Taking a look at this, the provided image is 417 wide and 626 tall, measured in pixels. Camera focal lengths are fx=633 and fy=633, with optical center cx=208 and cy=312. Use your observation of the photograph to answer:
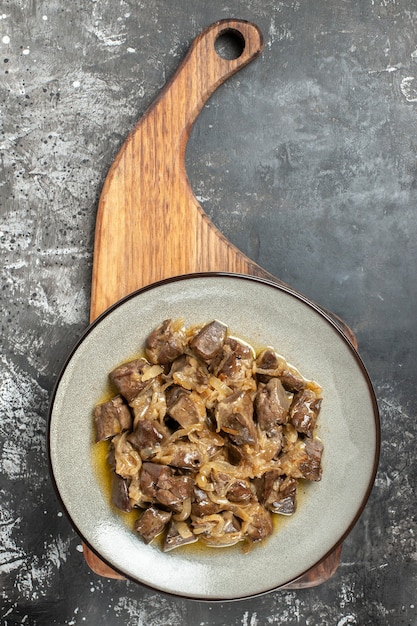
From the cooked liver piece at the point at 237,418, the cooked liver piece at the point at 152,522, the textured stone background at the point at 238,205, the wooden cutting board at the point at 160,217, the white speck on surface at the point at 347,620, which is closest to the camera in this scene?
the cooked liver piece at the point at 237,418

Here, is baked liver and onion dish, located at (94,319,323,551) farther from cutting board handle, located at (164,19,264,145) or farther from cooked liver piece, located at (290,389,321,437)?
cutting board handle, located at (164,19,264,145)

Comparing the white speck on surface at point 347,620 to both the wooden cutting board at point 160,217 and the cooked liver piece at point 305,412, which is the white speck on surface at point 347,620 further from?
the cooked liver piece at point 305,412

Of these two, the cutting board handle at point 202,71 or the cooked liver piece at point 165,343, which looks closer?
the cooked liver piece at point 165,343

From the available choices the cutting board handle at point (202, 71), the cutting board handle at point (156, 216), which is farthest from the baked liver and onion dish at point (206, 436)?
→ the cutting board handle at point (202, 71)

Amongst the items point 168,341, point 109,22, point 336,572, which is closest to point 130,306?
point 168,341

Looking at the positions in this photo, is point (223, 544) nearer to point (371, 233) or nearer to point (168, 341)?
point (168, 341)

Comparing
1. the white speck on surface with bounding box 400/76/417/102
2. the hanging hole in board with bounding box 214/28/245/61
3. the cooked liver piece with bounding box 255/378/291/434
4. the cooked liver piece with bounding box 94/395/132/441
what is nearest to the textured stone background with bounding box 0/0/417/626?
the white speck on surface with bounding box 400/76/417/102

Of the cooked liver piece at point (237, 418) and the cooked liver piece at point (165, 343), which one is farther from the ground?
the cooked liver piece at point (165, 343)

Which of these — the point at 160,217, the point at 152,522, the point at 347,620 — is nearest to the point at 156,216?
the point at 160,217
